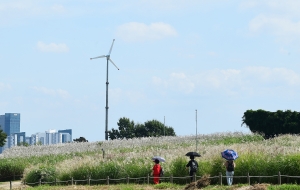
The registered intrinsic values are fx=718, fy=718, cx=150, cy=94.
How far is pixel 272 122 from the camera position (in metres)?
74.8

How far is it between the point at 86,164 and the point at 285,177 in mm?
13883

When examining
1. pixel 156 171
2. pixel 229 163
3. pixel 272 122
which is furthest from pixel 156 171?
pixel 272 122

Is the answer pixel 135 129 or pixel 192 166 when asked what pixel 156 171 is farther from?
pixel 135 129

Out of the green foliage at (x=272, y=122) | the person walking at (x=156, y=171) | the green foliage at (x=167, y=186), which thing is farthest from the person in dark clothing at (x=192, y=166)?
the green foliage at (x=272, y=122)

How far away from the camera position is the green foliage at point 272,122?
243 ft

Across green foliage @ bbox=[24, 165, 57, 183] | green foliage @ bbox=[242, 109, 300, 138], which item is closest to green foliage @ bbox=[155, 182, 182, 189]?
green foliage @ bbox=[24, 165, 57, 183]

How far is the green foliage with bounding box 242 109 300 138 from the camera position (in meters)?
73.9

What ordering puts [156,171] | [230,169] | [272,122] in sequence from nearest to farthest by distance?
[230,169] → [156,171] → [272,122]

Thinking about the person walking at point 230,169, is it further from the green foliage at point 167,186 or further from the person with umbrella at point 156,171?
the person with umbrella at point 156,171

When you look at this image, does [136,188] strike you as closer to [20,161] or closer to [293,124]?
[20,161]

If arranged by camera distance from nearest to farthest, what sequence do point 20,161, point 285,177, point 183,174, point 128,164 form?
point 285,177, point 183,174, point 128,164, point 20,161

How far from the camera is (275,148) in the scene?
34.7 meters

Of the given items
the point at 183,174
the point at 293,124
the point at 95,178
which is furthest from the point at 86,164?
the point at 293,124

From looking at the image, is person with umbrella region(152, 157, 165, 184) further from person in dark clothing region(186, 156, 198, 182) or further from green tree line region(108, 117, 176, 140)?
green tree line region(108, 117, 176, 140)
